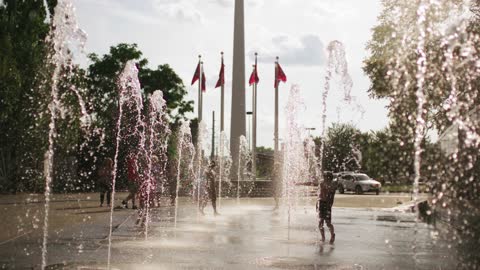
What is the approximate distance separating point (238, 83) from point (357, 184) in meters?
14.3

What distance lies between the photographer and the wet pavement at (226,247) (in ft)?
28.8

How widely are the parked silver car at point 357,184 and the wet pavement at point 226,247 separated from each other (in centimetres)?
2952

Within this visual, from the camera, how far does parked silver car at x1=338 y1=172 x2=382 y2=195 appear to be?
4575 cm

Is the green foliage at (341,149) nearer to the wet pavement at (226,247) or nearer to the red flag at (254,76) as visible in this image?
the red flag at (254,76)

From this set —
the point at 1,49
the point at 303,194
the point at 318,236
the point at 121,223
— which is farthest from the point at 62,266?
the point at 303,194

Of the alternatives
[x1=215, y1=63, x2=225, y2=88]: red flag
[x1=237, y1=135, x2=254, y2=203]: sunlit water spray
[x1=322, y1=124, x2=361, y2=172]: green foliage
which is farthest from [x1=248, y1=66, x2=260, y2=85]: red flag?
[x1=322, y1=124, x2=361, y2=172]: green foliage

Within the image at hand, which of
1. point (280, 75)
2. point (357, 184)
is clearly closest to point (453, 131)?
point (280, 75)

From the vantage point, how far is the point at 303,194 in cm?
3975

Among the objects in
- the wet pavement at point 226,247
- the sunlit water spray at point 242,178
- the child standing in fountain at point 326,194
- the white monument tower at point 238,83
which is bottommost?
the wet pavement at point 226,247

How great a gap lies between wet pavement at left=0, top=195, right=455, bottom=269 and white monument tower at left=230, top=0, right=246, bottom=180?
19971 mm

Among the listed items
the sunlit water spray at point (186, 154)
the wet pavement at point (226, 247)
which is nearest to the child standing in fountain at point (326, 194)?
the wet pavement at point (226, 247)

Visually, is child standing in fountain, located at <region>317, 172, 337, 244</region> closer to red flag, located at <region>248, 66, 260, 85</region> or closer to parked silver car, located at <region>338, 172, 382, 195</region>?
red flag, located at <region>248, 66, 260, 85</region>

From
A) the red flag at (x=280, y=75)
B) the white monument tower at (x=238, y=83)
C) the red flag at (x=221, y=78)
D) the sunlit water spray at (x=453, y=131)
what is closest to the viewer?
the sunlit water spray at (x=453, y=131)

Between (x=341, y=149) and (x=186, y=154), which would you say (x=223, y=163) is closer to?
(x=186, y=154)
